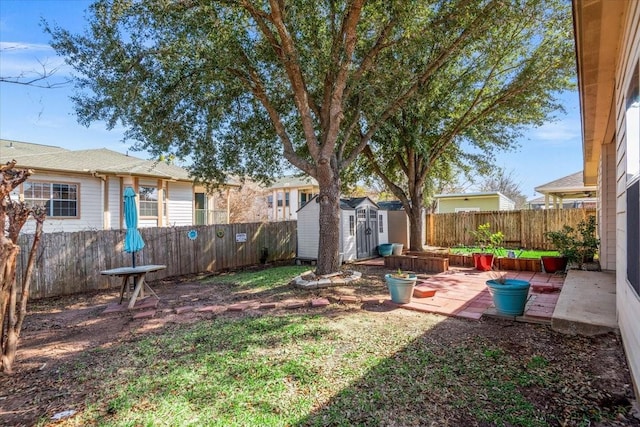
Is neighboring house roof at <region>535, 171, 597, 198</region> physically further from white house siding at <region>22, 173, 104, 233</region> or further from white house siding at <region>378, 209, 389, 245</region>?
white house siding at <region>22, 173, 104, 233</region>

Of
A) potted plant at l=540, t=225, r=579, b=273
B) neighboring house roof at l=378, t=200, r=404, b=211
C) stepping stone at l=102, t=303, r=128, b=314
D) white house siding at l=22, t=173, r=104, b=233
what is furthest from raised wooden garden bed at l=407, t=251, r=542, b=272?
white house siding at l=22, t=173, r=104, b=233

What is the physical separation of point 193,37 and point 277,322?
17.4ft

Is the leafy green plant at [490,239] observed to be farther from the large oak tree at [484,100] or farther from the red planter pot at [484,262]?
the large oak tree at [484,100]

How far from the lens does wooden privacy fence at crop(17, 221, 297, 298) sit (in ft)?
23.2

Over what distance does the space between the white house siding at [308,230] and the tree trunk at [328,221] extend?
3.33 meters

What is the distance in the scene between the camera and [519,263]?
28.9ft

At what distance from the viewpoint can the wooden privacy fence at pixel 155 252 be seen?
7.07m

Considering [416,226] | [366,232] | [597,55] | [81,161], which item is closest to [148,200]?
[81,161]

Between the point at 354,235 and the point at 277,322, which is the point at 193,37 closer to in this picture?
the point at 277,322

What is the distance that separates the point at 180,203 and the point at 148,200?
145 centimetres

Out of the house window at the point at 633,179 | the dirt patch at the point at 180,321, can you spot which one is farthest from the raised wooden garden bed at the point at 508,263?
the house window at the point at 633,179

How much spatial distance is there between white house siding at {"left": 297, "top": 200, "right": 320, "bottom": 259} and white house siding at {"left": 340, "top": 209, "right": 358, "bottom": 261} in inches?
32.9

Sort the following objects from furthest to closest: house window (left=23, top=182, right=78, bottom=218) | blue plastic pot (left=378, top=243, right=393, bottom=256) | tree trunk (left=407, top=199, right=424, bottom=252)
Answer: blue plastic pot (left=378, top=243, right=393, bottom=256) < tree trunk (left=407, top=199, right=424, bottom=252) < house window (left=23, top=182, right=78, bottom=218)

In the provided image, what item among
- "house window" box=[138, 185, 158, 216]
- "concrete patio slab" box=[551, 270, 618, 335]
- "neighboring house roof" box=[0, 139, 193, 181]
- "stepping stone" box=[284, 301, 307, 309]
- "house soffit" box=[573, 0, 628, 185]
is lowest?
"stepping stone" box=[284, 301, 307, 309]
